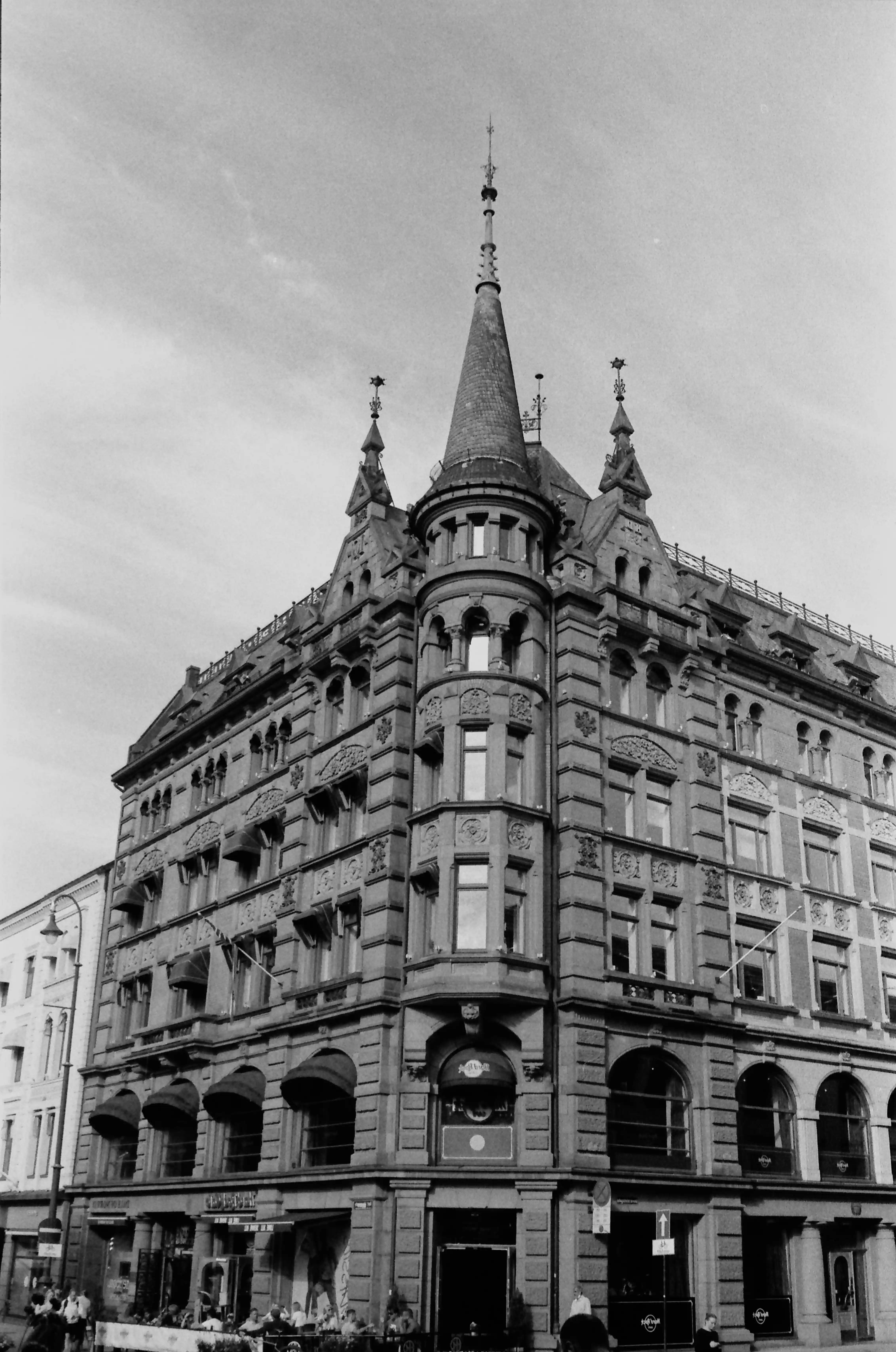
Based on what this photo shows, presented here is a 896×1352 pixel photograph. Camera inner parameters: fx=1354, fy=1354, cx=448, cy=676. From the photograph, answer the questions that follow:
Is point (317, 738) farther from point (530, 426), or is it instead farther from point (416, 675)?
point (530, 426)

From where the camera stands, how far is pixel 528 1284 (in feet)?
105

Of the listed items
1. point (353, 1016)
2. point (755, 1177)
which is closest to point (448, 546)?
point (353, 1016)

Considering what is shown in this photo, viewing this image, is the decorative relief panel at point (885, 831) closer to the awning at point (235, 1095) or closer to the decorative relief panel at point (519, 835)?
the decorative relief panel at point (519, 835)

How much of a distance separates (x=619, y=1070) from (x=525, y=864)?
6.00 metres

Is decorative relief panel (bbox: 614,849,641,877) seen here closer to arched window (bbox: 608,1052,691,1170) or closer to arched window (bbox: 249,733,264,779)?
arched window (bbox: 608,1052,691,1170)

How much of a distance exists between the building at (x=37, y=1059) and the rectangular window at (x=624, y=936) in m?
22.6

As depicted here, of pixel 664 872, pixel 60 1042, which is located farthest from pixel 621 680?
pixel 60 1042

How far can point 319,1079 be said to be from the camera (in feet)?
121

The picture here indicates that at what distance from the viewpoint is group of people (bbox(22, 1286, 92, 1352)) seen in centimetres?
1034

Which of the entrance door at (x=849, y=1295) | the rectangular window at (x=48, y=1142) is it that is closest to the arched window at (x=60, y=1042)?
the rectangular window at (x=48, y=1142)

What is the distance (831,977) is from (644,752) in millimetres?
10180

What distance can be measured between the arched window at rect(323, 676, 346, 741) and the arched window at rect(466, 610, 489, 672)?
232 inches

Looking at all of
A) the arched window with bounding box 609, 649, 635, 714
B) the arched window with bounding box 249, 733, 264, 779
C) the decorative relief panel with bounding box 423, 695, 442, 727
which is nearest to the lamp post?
the arched window with bounding box 249, 733, 264, 779

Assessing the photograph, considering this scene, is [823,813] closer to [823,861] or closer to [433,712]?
[823,861]
